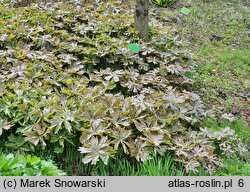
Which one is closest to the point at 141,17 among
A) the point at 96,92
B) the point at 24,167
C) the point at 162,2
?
the point at 96,92

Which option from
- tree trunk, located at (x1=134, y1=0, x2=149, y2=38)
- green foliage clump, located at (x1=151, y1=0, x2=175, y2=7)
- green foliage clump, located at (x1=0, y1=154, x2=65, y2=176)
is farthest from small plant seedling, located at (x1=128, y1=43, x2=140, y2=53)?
green foliage clump, located at (x1=151, y1=0, x2=175, y2=7)

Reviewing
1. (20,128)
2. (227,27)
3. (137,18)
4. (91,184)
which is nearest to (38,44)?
(137,18)

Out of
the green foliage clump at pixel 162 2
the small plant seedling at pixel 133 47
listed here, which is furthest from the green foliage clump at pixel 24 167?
the green foliage clump at pixel 162 2

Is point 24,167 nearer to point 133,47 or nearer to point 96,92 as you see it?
point 96,92

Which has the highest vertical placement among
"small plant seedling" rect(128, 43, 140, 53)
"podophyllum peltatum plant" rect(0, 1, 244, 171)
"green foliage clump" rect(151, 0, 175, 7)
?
"green foliage clump" rect(151, 0, 175, 7)

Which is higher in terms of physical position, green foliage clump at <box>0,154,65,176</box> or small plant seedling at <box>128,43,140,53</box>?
small plant seedling at <box>128,43,140,53</box>

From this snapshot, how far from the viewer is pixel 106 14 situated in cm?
539

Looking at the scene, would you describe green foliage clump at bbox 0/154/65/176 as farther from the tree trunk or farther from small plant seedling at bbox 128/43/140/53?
the tree trunk

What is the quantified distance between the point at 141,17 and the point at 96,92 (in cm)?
157

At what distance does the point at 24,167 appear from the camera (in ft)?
7.78

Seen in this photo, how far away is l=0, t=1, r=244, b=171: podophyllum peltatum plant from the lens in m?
3.11

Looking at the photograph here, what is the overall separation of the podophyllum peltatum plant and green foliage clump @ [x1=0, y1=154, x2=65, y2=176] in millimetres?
505

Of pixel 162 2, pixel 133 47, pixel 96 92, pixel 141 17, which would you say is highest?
pixel 141 17

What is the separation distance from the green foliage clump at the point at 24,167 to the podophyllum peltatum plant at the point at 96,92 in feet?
1.66
